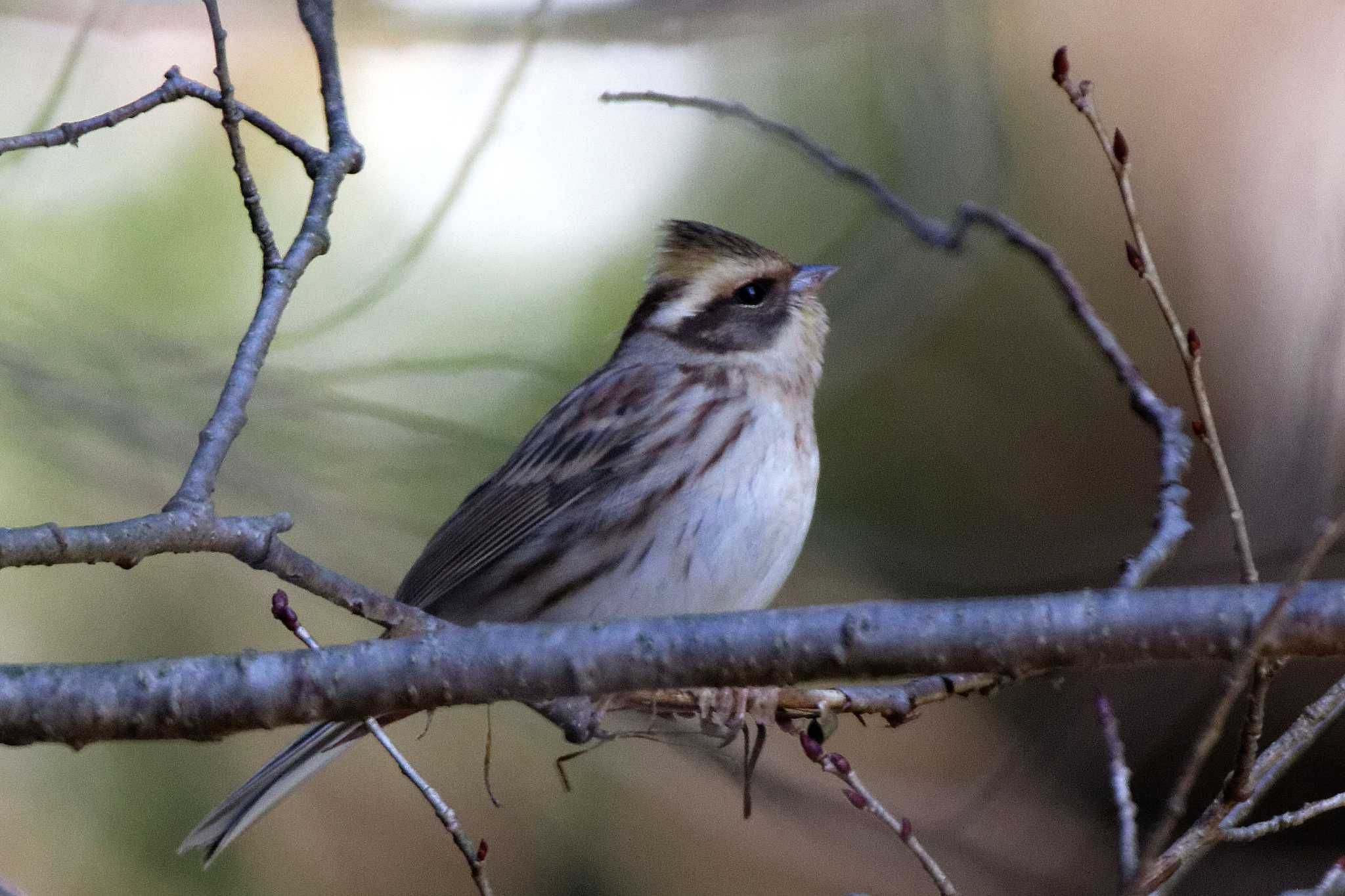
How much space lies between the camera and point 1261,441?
5.25 meters

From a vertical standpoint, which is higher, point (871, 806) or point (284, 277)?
point (284, 277)

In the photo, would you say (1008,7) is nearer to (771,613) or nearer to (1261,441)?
(1261,441)

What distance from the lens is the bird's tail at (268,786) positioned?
12.6 feet

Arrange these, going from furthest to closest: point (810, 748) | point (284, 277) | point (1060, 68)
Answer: point (1060, 68) < point (284, 277) < point (810, 748)

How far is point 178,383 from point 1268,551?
3.76 m

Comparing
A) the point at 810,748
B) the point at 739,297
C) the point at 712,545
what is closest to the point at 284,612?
the point at 810,748

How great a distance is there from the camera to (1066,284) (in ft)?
12.7

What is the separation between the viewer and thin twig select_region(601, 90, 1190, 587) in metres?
3.76

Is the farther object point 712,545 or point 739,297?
point 739,297

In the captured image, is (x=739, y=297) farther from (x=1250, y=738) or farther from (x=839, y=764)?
(x=1250, y=738)

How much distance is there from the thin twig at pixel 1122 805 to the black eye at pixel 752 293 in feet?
6.63

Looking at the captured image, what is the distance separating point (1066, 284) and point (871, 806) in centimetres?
174

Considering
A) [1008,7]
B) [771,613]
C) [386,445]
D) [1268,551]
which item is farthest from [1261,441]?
[771,613]

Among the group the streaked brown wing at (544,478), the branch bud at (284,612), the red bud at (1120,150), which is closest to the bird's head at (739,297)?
the streaked brown wing at (544,478)
